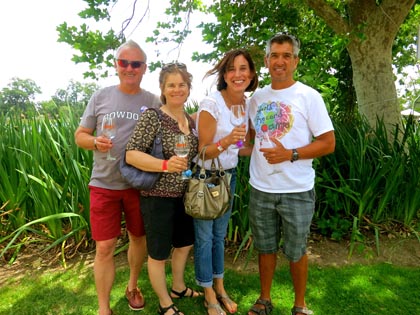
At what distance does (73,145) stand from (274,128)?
7.37 ft

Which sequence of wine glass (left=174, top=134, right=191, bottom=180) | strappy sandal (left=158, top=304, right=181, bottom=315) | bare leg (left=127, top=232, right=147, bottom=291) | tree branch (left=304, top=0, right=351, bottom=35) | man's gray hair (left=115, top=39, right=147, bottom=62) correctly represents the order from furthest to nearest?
1. tree branch (left=304, top=0, right=351, bottom=35)
2. bare leg (left=127, top=232, right=147, bottom=291)
3. strappy sandal (left=158, top=304, right=181, bottom=315)
4. man's gray hair (left=115, top=39, right=147, bottom=62)
5. wine glass (left=174, top=134, right=191, bottom=180)

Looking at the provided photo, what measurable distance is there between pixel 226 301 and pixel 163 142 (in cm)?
135

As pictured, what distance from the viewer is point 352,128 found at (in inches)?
149

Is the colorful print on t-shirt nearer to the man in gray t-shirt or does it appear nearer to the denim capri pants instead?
the denim capri pants

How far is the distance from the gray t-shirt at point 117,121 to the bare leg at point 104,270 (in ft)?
1.36

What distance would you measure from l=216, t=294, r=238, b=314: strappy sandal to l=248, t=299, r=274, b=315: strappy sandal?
0.15 metres

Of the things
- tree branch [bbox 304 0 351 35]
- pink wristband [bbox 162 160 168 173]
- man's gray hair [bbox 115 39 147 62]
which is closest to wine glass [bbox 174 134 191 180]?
pink wristband [bbox 162 160 168 173]

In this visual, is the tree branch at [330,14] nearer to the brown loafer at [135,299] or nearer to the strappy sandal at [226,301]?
the strappy sandal at [226,301]

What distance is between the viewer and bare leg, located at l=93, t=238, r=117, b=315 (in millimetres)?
2160

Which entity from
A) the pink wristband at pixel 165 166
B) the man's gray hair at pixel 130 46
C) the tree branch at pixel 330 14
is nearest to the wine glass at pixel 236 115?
the pink wristband at pixel 165 166

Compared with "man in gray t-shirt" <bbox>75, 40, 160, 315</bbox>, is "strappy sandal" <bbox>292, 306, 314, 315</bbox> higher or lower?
lower

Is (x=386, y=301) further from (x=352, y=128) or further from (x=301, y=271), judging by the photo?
(x=352, y=128)

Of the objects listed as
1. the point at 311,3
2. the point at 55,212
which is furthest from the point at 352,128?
the point at 55,212

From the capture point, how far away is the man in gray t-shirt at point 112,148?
210 centimetres
